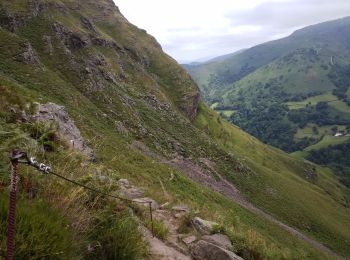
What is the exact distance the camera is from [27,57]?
43344 millimetres

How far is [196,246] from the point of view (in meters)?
11.0

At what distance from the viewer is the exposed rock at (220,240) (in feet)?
38.3

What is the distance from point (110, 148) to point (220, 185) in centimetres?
2416

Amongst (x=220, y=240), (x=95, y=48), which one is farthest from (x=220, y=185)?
(x=220, y=240)

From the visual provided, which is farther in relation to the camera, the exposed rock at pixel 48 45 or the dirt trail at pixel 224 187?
the dirt trail at pixel 224 187

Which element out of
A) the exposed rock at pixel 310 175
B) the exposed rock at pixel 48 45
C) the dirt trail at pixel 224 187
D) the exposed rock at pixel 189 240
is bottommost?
the exposed rock at pixel 310 175

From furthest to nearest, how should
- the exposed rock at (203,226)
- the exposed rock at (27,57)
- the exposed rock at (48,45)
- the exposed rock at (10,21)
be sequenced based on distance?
the exposed rock at (48,45)
the exposed rock at (10,21)
the exposed rock at (27,57)
the exposed rock at (203,226)

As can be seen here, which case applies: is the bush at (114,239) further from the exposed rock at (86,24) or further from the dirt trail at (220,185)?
the exposed rock at (86,24)

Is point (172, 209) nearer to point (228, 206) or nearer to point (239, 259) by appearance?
point (239, 259)

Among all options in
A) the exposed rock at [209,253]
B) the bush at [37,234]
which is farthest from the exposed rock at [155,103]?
the bush at [37,234]

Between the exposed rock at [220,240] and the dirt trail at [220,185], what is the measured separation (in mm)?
36128

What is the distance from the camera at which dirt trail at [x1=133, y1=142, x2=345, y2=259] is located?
1989 inches

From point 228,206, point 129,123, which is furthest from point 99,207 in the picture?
point 129,123

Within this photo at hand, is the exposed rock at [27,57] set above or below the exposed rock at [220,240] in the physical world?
above
